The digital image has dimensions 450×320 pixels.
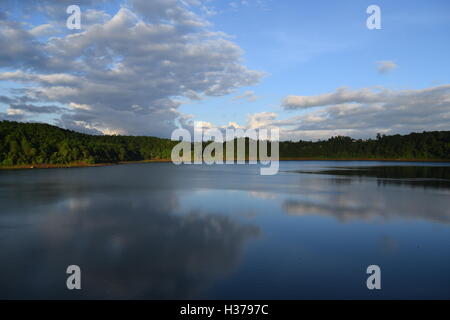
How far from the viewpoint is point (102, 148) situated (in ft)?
424

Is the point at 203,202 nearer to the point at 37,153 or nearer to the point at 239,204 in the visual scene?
the point at 239,204

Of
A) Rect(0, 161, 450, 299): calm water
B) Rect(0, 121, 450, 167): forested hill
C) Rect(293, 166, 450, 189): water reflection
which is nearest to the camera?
Rect(0, 161, 450, 299): calm water

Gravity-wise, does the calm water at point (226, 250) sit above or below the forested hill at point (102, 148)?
below

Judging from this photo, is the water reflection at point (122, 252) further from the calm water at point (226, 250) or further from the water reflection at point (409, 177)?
the water reflection at point (409, 177)

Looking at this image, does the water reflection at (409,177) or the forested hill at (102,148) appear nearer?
the water reflection at (409,177)

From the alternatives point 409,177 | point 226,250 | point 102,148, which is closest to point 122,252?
point 226,250

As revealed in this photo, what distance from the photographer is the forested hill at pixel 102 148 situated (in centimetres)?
9556

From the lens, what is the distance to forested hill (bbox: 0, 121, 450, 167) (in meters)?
95.6

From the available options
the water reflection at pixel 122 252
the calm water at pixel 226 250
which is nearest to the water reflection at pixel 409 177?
Answer: the calm water at pixel 226 250

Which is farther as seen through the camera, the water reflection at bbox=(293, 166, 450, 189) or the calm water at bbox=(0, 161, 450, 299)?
the water reflection at bbox=(293, 166, 450, 189)

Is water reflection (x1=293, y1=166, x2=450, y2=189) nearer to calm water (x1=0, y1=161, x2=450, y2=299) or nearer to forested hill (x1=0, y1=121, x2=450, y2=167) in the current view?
calm water (x1=0, y1=161, x2=450, y2=299)

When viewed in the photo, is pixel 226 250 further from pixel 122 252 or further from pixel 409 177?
pixel 409 177

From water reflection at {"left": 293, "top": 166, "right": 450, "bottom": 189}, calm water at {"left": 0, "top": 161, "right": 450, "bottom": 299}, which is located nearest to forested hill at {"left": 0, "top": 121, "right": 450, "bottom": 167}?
calm water at {"left": 0, "top": 161, "right": 450, "bottom": 299}
